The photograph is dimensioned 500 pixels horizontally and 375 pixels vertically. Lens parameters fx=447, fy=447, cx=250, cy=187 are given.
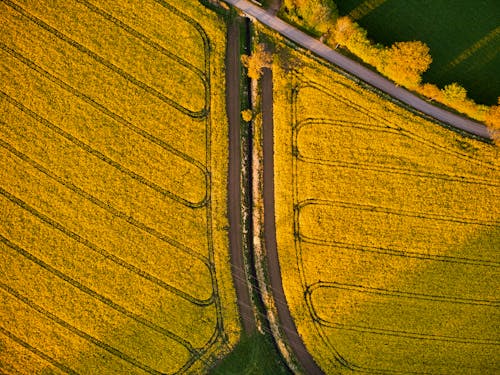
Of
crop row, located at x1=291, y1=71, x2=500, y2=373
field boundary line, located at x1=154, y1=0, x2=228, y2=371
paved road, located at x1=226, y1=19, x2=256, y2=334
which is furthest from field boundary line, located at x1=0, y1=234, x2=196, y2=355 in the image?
crop row, located at x1=291, y1=71, x2=500, y2=373

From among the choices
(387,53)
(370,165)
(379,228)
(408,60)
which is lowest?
(379,228)

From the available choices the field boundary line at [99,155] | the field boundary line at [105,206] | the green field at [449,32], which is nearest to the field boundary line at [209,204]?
the field boundary line at [105,206]

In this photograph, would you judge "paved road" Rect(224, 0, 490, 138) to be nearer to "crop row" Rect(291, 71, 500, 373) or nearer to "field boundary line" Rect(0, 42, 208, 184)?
"crop row" Rect(291, 71, 500, 373)

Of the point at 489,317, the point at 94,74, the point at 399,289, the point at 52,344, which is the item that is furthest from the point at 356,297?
the point at 94,74

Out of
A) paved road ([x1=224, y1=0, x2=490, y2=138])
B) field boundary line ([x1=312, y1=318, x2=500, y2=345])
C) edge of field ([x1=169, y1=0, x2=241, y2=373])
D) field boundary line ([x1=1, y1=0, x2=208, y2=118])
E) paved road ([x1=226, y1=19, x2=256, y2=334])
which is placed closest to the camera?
field boundary line ([x1=1, y1=0, x2=208, y2=118])

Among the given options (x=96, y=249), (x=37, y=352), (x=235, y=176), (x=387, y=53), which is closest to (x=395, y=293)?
(x=235, y=176)

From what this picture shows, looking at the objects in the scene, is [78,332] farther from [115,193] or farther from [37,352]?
[115,193]
